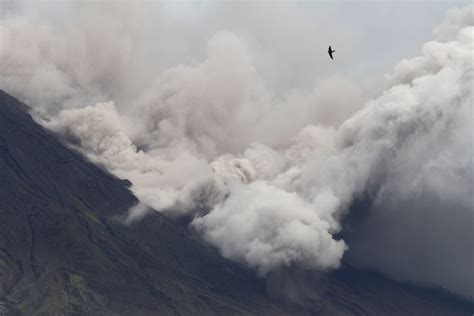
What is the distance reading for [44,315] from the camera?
199 m

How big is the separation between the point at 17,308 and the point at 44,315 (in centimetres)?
709

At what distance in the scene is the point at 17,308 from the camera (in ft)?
649
